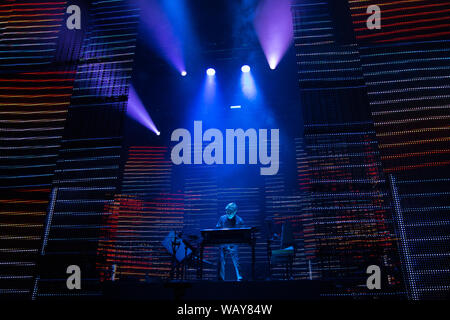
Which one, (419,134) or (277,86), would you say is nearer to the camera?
(419,134)

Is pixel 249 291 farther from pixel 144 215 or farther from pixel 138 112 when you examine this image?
pixel 138 112

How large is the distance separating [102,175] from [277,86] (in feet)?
18.3

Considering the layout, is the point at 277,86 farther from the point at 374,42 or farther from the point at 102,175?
the point at 102,175

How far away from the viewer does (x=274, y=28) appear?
20.4ft

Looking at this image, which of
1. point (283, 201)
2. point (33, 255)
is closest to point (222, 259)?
point (33, 255)

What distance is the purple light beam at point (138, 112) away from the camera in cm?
781

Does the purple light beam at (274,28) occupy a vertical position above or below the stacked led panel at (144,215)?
above

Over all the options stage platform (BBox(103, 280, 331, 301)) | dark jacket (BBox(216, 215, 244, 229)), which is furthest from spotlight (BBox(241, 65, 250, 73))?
stage platform (BBox(103, 280, 331, 301))

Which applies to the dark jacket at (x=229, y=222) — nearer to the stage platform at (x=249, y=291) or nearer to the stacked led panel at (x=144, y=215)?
the stacked led panel at (x=144, y=215)

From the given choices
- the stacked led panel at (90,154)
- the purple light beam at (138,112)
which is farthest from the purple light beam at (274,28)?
the purple light beam at (138,112)

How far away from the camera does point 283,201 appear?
848 centimetres

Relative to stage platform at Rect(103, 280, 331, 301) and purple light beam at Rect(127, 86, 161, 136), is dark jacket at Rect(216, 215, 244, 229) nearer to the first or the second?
stage platform at Rect(103, 280, 331, 301)

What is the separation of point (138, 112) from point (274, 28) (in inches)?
176

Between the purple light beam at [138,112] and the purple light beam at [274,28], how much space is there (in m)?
3.67
